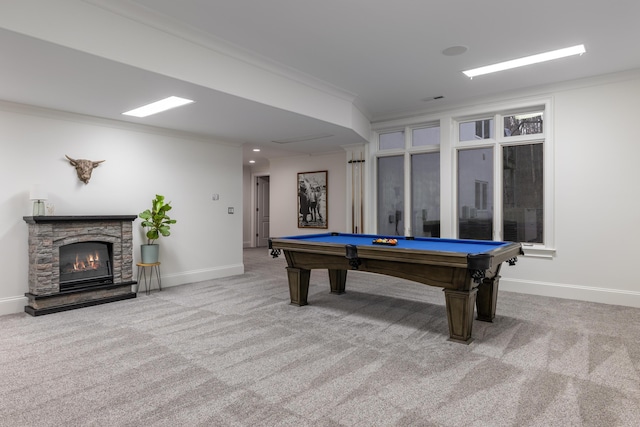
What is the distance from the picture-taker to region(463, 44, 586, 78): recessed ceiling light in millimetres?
3877

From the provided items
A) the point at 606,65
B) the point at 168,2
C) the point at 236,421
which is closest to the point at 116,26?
the point at 168,2

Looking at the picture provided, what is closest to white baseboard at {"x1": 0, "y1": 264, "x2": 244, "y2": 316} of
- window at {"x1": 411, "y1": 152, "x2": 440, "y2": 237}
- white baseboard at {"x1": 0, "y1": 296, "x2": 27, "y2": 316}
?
white baseboard at {"x1": 0, "y1": 296, "x2": 27, "y2": 316}

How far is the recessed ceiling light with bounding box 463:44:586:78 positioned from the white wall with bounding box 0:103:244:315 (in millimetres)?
4213

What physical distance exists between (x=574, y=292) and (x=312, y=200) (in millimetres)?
5186

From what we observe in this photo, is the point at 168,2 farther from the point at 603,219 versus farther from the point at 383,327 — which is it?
the point at 603,219

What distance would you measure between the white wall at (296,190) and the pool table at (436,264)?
327 cm

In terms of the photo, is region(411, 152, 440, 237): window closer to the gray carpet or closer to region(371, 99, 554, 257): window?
region(371, 99, 554, 257): window

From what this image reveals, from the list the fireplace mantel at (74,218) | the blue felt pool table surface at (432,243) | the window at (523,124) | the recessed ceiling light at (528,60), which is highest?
the recessed ceiling light at (528,60)

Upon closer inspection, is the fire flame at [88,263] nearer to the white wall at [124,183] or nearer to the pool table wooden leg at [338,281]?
the white wall at [124,183]

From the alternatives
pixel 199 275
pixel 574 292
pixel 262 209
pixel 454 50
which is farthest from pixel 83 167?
pixel 262 209

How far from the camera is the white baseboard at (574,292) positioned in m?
4.43

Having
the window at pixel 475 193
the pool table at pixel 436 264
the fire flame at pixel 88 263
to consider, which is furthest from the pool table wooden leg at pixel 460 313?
the fire flame at pixel 88 263

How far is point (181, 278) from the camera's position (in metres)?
5.77

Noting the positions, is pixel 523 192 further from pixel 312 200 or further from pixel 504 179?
pixel 312 200
